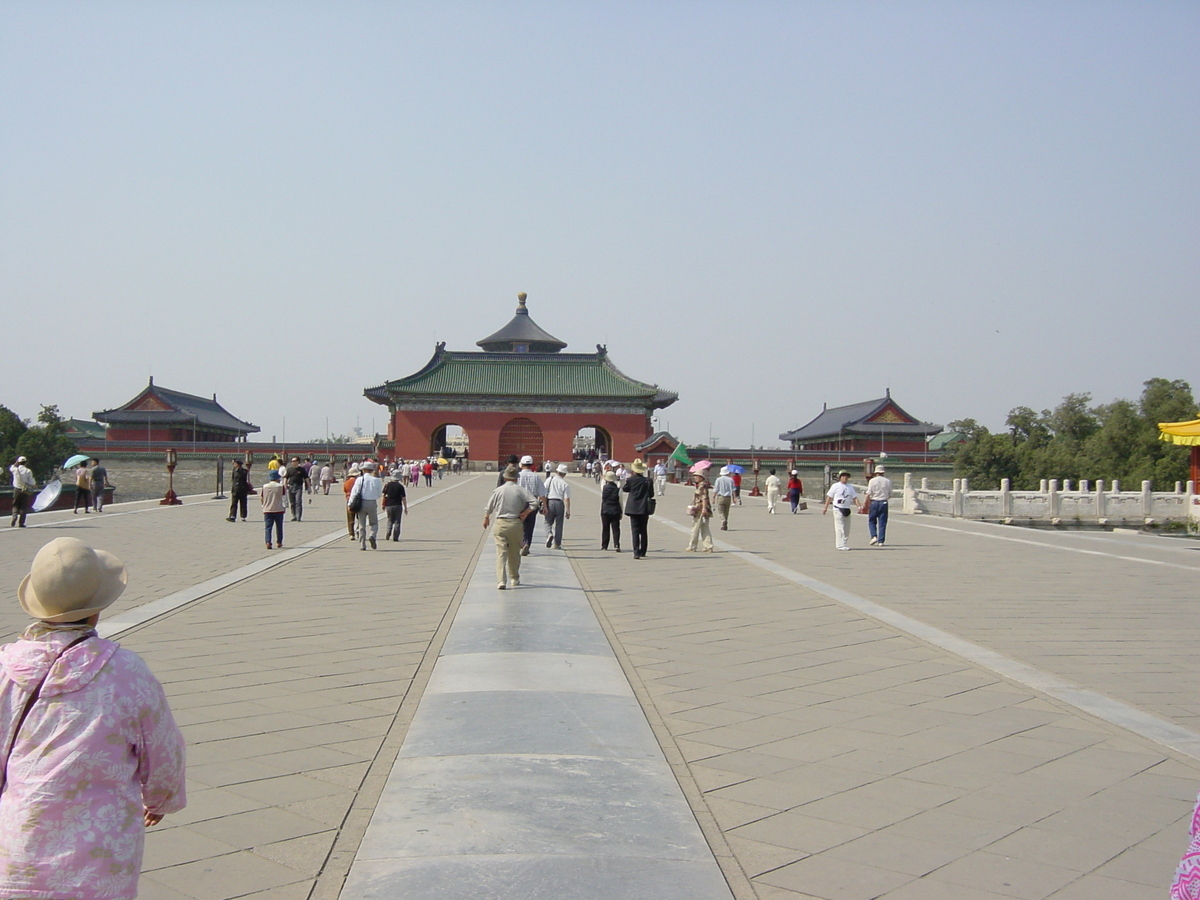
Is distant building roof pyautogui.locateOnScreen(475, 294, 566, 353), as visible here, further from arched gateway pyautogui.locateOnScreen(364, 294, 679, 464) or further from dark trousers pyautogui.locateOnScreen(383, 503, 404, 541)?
dark trousers pyautogui.locateOnScreen(383, 503, 404, 541)

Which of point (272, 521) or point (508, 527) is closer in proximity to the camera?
point (508, 527)

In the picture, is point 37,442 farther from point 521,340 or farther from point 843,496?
point 843,496

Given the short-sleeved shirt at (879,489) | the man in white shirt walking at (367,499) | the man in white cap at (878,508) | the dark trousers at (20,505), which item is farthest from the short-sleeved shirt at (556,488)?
the dark trousers at (20,505)

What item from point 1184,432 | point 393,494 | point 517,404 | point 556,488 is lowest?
point 393,494

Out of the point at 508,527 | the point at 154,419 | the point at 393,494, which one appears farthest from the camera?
the point at 154,419

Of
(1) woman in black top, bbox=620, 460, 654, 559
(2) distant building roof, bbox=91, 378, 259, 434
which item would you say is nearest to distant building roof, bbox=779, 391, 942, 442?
(2) distant building roof, bbox=91, 378, 259, 434

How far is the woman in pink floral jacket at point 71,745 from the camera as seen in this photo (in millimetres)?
2260

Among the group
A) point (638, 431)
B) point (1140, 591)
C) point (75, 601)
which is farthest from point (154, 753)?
point (638, 431)

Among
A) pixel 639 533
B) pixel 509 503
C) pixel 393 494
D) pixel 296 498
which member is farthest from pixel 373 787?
pixel 296 498

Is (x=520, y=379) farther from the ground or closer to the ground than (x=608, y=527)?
farther from the ground

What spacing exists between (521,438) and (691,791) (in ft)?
171

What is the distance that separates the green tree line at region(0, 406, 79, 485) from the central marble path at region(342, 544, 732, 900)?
131ft

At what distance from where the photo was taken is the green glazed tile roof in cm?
5419

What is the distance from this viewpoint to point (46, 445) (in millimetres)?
41719
